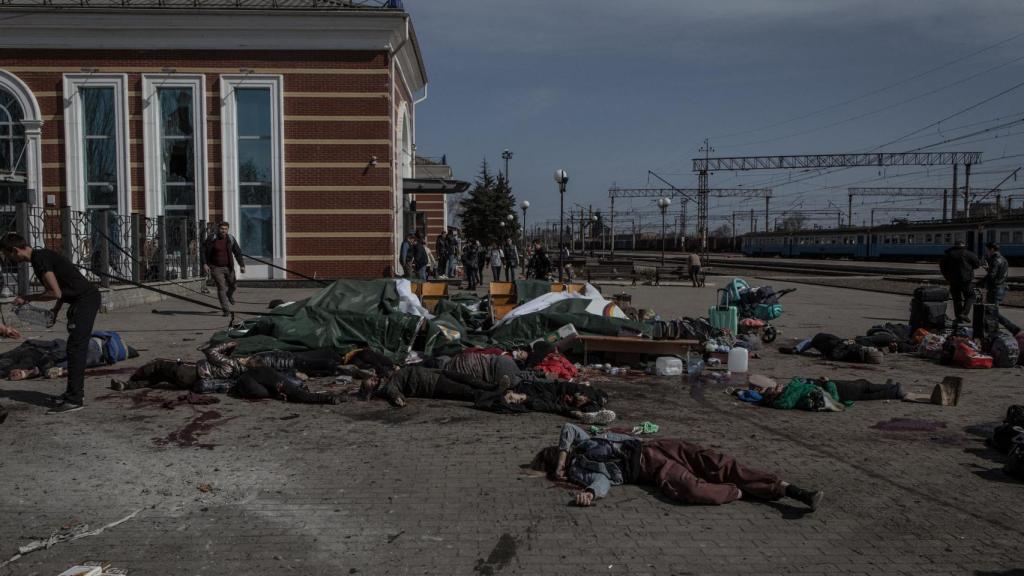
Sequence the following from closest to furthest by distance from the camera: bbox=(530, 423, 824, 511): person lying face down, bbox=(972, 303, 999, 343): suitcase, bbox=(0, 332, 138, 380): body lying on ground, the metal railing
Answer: bbox=(530, 423, 824, 511): person lying face down, bbox=(0, 332, 138, 380): body lying on ground, bbox=(972, 303, 999, 343): suitcase, the metal railing

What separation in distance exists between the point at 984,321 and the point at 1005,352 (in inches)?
83.2

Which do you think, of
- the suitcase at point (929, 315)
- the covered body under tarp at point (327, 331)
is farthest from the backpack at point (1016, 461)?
the suitcase at point (929, 315)

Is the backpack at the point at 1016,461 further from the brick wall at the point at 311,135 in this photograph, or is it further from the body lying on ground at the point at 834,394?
the brick wall at the point at 311,135

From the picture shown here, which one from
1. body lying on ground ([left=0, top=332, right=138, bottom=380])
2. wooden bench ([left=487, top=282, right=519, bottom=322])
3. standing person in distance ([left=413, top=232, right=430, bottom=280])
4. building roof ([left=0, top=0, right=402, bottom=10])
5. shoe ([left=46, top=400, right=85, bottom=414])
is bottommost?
shoe ([left=46, top=400, right=85, bottom=414])

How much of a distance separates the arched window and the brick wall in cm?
74

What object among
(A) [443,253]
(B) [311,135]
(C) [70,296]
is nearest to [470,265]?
(A) [443,253]

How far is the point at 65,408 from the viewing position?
7289mm

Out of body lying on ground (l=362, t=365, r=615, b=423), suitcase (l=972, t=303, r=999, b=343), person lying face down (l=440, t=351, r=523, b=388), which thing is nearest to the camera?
body lying on ground (l=362, t=365, r=615, b=423)

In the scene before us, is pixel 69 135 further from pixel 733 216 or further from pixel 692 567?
pixel 733 216

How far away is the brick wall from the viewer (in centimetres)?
2220

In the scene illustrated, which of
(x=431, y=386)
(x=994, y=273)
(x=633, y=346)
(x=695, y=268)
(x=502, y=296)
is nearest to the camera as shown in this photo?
(x=431, y=386)

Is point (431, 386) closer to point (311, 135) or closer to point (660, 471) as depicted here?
point (660, 471)

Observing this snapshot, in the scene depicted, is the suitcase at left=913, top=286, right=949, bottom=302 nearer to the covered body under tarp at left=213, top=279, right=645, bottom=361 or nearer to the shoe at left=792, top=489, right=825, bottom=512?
the covered body under tarp at left=213, top=279, right=645, bottom=361

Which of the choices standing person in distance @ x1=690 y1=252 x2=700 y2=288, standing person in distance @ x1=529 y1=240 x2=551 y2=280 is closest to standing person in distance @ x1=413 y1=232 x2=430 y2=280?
standing person in distance @ x1=529 y1=240 x2=551 y2=280
